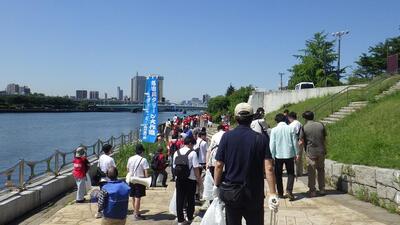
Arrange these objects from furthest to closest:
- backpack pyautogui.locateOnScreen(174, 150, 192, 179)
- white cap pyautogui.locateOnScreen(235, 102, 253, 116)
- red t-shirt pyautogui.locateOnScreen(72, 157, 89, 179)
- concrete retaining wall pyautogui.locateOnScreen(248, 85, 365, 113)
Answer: concrete retaining wall pyautogui.locateOnScreen(248, 85, 365, 113) < red t-shirt pyautogui.locateOnScreen(72, 157, 89, 179) < backpack pyautogui.locateOnScreen(174, 150, 192, 179) < white cap pyautogui.locateOnScreen(235, 102, 253, 116)

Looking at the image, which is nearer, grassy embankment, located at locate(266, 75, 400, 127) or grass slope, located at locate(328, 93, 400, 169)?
grass slope, located at locate(328, 93, 400, 169)

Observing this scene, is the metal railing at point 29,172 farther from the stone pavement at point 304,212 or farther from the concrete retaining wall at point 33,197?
the stone pavement at point 304,212

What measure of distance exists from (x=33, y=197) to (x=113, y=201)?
5.00 m

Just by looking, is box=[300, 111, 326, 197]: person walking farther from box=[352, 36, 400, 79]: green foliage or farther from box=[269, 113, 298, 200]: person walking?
box=[352, 36, 400, 79]: green foliage

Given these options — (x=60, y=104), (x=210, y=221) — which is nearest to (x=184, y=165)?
(x=210, y=221)

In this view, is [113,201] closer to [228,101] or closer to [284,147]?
[284,147]

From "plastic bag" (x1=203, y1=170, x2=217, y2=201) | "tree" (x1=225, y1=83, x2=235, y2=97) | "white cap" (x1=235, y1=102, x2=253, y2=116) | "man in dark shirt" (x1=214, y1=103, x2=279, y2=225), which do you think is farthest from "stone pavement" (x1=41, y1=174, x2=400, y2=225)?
"tree" (x1=225, y1=83, x2=235, y2=97)

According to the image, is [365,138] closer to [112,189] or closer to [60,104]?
[112,189]

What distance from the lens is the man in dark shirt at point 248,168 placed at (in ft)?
14.9

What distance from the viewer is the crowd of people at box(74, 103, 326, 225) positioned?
4551 mm

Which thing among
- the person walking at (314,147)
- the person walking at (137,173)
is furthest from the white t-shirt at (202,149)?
the person walking at (314,147)

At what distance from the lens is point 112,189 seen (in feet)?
20.4

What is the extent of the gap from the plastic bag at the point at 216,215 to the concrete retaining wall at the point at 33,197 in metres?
5.39

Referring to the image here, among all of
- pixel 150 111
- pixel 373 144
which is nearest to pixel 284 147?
pixel 373 144
